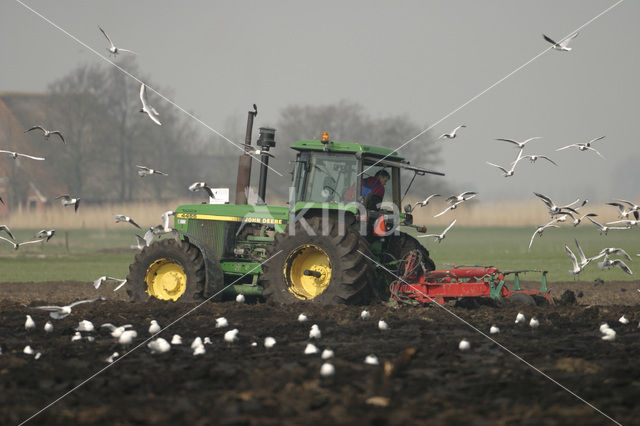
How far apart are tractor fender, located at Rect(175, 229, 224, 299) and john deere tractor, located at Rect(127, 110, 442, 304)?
2cm

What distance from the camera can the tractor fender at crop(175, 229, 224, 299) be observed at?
44.8ft

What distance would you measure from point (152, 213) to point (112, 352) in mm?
33494

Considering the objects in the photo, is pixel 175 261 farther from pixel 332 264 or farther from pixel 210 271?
pixel 332 264

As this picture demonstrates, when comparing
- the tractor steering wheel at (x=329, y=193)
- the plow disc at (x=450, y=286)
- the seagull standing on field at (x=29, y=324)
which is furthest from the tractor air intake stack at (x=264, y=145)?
the seagull standing on field at (x=29, y=324)

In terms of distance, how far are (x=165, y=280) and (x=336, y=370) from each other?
7.00 meters

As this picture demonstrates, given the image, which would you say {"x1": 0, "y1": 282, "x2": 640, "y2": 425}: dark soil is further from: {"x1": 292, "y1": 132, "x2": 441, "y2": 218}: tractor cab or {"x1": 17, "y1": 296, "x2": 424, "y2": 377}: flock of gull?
{"x1": 292, "y1": 132, "x2": 441, "y2": 218}: tractor cab

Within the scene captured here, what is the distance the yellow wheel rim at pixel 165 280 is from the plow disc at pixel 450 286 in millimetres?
3595

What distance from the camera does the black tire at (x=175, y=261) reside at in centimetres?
1365

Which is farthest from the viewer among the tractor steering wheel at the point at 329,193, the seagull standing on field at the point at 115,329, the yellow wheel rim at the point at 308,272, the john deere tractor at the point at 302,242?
the tractor steering wheel at the point at 329,193

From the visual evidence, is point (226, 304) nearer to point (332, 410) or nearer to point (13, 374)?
point (13, 374)

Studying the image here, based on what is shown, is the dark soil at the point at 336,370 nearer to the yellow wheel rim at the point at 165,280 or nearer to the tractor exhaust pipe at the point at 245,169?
the yellow wheel rim at the point at 165,280

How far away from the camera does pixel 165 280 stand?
46.1 ft

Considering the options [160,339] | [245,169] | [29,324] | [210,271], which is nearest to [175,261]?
[210,271]

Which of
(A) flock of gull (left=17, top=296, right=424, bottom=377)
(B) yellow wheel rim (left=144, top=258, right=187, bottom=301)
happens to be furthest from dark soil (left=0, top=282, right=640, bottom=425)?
(B) yellow wheel rim (left=144, top=258, right=187, bottom=301)
